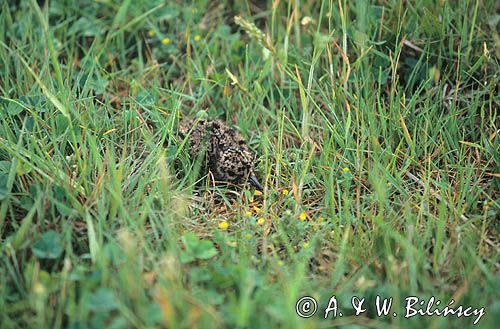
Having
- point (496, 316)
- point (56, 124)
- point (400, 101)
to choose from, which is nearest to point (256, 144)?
point (400, 101)

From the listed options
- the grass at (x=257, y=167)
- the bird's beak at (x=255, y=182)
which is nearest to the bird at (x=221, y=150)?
the bird's beak at (x=255, y=182)

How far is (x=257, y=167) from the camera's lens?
3.95m

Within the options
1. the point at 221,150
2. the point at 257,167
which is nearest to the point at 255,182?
the point at 257,167

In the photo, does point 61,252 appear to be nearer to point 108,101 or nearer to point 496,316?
point 108,101

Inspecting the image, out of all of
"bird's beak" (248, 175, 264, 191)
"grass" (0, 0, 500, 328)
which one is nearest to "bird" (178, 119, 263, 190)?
"bird's beak" (248, 175, 264, 191)

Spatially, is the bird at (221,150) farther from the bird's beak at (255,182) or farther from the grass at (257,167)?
the grass at (257,167)

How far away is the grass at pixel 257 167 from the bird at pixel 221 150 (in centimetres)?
10

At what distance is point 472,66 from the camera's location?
4.21 meters

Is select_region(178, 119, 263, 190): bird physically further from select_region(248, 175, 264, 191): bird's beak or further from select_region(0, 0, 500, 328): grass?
select_region(0, 0, 500, 328): grass

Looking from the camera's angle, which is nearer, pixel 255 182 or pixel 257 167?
pixel 255 182

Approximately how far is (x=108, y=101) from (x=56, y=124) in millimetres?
458

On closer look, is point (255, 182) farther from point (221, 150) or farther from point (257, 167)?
point (221, 150)

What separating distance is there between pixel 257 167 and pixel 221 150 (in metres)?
0.25

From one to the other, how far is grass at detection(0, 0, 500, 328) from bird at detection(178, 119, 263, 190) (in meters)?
0.10
